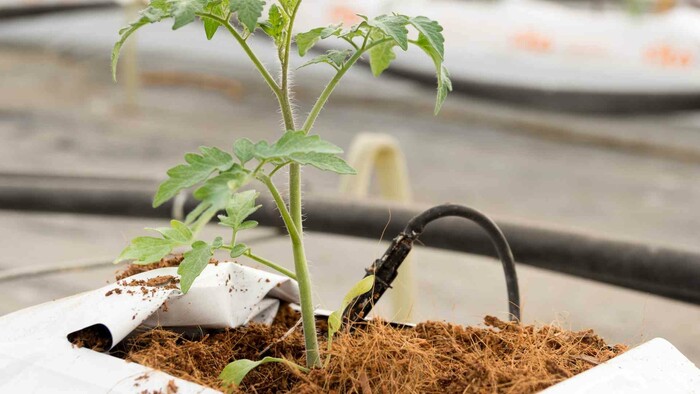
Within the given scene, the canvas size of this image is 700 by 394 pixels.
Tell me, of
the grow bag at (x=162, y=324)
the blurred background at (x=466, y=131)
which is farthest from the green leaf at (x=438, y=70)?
the blurred background at (x=466, y=131)

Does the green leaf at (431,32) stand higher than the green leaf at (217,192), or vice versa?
the green leaf at (431,32)

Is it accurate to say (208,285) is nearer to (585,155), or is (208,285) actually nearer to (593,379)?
(593,379)

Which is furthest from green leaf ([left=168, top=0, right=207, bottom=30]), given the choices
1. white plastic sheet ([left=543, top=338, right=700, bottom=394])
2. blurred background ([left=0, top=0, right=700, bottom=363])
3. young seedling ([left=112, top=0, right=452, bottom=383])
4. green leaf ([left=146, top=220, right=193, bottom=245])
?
blurred background ([left=0, top=0, right=700, bottom=363])

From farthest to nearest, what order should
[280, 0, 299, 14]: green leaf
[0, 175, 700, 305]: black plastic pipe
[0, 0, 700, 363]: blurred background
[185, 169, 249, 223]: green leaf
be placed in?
1. [0, 0, 700, 363]: blurred background
2. [0, 175, 700, 305]: black plastic pipe
3. [280, 0, 299, 14]: green leaf
4. [185, 169, 249, 223]: green leaf

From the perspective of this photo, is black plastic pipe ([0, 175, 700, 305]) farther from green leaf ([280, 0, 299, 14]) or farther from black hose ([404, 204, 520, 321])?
green leaf ([280, 0, 299, 14])

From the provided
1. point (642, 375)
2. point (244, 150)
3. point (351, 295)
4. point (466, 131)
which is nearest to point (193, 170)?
point (244, 150)

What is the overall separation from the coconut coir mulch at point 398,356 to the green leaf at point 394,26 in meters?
0.16

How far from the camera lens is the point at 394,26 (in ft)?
1.51

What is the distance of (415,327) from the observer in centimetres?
54

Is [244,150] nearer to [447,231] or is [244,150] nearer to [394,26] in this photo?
[394,26]

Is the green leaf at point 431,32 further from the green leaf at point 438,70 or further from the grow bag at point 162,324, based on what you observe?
the grow bag at point 162,324

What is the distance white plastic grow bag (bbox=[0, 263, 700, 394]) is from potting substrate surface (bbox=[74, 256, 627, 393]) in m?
0.01

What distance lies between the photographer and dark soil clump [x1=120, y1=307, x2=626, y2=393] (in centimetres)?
46

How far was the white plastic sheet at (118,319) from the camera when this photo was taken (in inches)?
17.4
